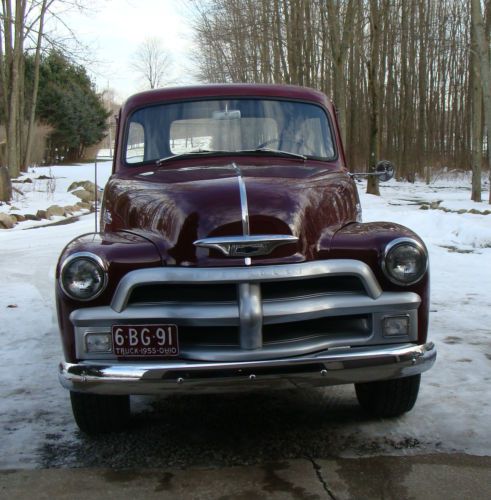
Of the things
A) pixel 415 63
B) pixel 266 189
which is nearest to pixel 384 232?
pixel 266 189

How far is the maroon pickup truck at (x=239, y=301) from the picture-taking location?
9.19 feet

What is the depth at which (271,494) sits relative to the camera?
2719 millimetres

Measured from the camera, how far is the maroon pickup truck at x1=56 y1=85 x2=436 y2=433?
2801 mm

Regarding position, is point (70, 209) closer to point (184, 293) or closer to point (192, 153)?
point (192, 153)

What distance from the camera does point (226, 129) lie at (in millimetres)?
4383

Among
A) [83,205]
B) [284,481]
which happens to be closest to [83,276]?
[284,481]

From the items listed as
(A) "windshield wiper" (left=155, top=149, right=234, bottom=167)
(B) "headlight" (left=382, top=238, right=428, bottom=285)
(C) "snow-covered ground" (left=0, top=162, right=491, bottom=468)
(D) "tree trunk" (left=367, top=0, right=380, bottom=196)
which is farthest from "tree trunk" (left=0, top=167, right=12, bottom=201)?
(B) "headlight" (left=382, top=238, right=428, bottom=285)

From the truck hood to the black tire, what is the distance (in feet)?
2.95

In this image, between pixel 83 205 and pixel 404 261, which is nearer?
pixel 404 261

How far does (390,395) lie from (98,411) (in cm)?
155

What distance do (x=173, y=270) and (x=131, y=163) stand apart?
1669 millimetres

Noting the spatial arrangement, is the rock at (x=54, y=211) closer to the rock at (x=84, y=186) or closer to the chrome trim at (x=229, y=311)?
the rock at (x=84, y=186)

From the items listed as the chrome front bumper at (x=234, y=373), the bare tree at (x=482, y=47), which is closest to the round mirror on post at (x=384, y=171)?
the chrome front bumper at (x=234, y=373)

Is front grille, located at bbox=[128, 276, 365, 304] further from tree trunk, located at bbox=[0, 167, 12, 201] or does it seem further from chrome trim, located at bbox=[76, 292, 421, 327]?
tree trunk, located at bbox=[0, 167, 12, 201]
